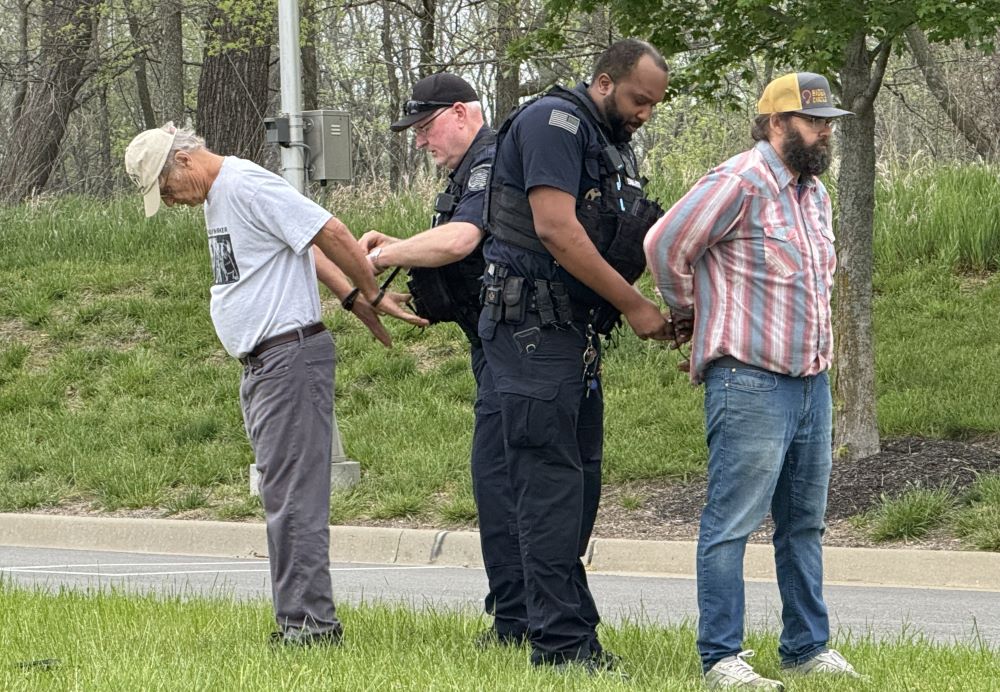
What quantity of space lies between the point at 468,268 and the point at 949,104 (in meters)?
12.1

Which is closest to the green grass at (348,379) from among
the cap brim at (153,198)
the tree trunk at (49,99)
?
the tree trunk at (49,99)

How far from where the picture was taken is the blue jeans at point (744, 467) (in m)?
4.35

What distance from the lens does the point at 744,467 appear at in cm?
436

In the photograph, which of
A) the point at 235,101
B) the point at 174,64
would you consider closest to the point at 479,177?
the point at 235,101

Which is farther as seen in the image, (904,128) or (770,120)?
(904,128)

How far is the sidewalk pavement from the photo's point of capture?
784 centimetres

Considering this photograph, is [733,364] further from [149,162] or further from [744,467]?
[149,162]

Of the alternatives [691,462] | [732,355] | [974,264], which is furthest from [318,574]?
[974,264]

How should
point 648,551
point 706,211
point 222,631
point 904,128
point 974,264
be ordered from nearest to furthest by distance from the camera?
point 706,211 → point 222,631 → point 648,551 → point 974,264 → point 904,128

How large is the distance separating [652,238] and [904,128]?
86.9ft

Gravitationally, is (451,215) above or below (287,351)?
above

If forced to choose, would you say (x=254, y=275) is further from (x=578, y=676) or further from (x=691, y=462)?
(x=691, y=462)

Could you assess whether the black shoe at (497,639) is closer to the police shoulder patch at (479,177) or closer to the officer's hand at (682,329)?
the officer's hand at (682,329)

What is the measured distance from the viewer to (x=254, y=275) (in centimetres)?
504
